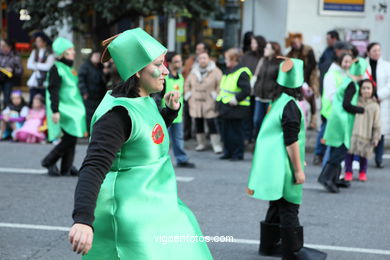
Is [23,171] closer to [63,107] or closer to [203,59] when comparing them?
[63,107]

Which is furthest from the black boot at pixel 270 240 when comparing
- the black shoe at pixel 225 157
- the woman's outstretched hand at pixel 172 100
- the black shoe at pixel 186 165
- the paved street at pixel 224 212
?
the black shoe at pixel 225 157

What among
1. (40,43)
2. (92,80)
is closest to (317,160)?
(92,80)

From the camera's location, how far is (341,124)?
816cm

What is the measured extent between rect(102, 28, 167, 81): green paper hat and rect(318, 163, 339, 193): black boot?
5.12m

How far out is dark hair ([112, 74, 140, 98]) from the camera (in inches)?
131

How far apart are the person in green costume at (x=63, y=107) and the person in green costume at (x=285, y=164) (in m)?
3.85

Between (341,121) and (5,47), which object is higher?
(5,47)

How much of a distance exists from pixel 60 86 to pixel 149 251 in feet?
19.4

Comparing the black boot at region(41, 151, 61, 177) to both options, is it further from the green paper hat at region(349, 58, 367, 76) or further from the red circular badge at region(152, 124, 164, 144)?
the red circular badge at region(152, 124, 164, 144)

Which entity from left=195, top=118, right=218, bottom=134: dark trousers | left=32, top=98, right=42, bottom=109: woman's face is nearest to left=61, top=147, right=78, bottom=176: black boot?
left=195, top=118, right=218, bottom=134: dark trousers

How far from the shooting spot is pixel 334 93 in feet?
29.6

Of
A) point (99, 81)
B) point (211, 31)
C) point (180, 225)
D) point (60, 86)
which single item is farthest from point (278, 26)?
point (180, 225)

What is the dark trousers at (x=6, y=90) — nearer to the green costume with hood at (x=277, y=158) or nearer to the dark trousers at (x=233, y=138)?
the dark trousers at (x=233, y=138)

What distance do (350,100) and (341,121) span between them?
0.29 meters
